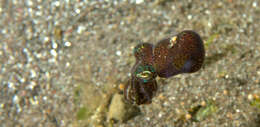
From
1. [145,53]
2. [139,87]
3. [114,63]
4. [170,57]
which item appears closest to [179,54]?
[170,57]

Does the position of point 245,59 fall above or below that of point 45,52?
below

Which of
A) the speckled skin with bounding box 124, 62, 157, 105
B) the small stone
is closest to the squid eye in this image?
the speckled skin with bounding box 124, 62, 157, 105

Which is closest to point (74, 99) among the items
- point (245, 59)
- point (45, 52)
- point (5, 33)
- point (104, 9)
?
point (45, 52)

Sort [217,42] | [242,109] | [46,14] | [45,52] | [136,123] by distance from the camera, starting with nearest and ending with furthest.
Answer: [242,109]
[136,123]
[217,42]
[45,52]
[46,14]

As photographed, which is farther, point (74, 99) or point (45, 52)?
point (45, 52)

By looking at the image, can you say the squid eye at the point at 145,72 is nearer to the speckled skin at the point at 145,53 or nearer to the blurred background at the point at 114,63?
the speckled skin at the point at 145,53

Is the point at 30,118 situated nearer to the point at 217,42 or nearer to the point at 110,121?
the point at 110,121

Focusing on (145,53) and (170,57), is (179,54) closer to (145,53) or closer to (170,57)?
(170,57)
